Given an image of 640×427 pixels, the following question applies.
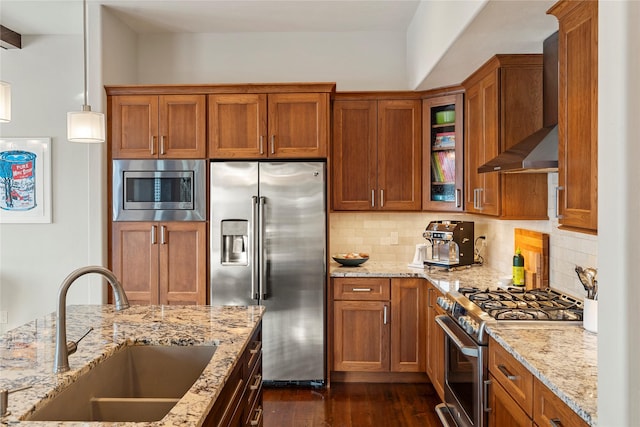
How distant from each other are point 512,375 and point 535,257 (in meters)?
1.38

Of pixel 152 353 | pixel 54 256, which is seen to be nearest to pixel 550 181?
pixel 152 353

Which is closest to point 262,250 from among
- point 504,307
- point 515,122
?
point 504,307

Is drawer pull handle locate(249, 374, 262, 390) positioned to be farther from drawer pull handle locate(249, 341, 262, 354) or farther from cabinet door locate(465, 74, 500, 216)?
cabinet door locate(465, 74, 500, 216)

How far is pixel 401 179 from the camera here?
4.15 meters

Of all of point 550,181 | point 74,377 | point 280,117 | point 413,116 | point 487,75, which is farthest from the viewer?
point 413,116

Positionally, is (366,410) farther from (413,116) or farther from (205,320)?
(413,116)

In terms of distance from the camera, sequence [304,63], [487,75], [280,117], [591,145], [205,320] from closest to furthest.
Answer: [591,145] → [205,320] → [487,75] → [280,117] → [304,63]

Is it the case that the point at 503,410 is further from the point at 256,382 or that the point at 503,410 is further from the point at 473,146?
the point at 473,146

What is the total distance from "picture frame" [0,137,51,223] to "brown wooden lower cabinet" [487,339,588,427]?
12.8ft

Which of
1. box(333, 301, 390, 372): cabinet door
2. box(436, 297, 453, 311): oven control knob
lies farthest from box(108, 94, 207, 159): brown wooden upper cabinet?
box(436, 297, 453, 311): oven control knob

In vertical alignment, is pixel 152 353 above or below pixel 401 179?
below

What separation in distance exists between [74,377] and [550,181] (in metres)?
2.83

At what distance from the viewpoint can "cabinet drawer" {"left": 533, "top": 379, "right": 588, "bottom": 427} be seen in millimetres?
1442

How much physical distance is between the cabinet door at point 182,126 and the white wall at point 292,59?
0.68 metres
